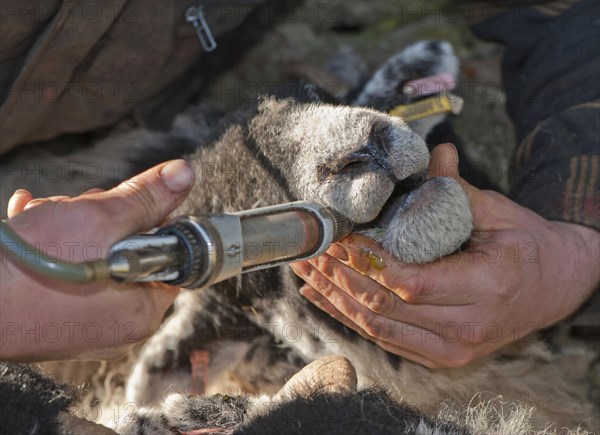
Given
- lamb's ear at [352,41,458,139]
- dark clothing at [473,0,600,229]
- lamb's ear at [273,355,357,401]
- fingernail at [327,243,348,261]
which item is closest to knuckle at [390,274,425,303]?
fingernail at [327,243,348,261]

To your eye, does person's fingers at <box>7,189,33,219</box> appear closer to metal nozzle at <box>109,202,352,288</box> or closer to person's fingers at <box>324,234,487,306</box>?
metal nozzle at <box>109,202,352,288</box>

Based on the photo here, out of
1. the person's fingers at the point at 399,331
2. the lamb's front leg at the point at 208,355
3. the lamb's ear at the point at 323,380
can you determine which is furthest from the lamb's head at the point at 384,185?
the lamb's front leg at the point at 208,355

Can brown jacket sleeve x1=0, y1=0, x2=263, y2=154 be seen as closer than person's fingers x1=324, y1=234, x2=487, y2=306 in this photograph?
No

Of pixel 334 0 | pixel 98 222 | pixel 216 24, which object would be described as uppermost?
pixel 98 222

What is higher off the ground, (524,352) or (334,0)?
(334,0)

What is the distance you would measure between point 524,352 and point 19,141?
2.18m

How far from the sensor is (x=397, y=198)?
7.03 ft

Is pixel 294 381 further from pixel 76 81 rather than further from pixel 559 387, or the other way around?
pixel 76 81

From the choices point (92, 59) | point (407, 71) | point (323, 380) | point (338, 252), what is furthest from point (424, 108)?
point (92, 59)

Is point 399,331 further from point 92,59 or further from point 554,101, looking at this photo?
point 92,59

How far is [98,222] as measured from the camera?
1.57m

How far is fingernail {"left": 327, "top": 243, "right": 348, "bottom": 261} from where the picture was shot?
205cm

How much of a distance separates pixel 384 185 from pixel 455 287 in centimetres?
40

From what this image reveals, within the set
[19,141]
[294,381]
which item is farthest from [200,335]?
[19,141]
